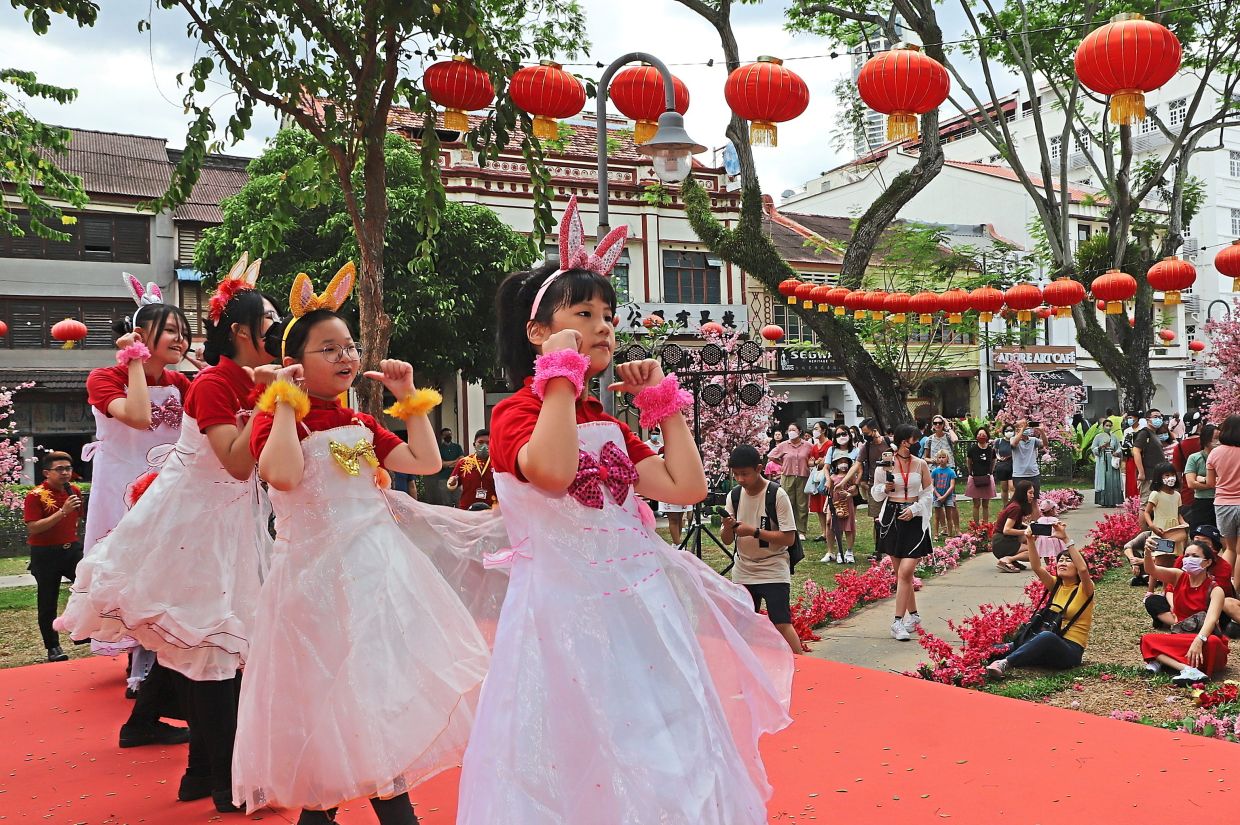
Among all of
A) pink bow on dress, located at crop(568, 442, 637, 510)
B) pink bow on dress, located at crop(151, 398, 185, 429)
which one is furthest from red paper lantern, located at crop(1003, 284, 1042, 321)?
pink bow on dress, located at crop(568, 442, 637, 510)

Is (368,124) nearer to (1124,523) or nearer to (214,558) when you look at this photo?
(214,558)

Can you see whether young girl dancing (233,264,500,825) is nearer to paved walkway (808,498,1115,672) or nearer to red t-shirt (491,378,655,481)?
red t-shirt (491,378,655,481)

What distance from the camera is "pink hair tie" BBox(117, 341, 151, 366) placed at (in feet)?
14.1

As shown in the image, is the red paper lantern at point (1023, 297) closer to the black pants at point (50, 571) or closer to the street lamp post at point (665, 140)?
the street lamp post at point (665, 140)

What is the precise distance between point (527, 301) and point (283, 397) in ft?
2.42

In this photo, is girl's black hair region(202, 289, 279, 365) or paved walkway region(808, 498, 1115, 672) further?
paved walkway region(808, 498, 1115, 672)

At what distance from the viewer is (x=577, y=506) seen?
7.88 feet

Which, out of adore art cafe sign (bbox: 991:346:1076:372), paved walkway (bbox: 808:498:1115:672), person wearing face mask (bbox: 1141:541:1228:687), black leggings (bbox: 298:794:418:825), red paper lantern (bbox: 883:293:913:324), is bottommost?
paved walkway (bbox: 808:498:1115:672)

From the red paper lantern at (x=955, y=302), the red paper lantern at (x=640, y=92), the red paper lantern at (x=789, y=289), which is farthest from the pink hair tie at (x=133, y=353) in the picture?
the red paper lantern at (x=955, y=302)

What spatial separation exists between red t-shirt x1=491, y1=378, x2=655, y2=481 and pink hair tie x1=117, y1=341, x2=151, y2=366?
2501 mm

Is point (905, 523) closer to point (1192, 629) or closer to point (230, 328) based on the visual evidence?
point (1192, 629)

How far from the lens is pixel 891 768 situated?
4023 millimetres

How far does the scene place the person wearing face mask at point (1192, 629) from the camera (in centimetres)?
623

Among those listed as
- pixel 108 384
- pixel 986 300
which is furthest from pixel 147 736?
pixel 986 300
